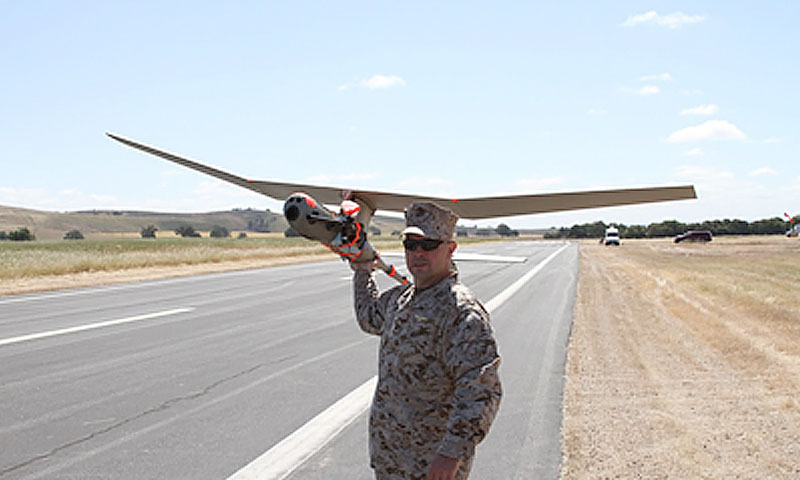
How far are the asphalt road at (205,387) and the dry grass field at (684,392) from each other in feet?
1.21

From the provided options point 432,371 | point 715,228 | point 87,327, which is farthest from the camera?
point 715,228

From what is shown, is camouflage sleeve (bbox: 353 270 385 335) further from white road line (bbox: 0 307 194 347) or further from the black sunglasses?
white road line (bbox: 0 307 194 347)

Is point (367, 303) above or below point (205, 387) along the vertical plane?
above

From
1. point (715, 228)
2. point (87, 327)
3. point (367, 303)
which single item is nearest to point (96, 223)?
point (715, 228)

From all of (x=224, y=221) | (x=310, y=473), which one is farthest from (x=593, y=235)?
(x=310, y=473)

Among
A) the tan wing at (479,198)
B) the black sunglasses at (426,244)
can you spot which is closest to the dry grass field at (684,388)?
the tan wing at (479,198)

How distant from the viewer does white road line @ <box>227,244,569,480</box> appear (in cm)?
444

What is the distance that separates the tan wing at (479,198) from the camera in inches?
123

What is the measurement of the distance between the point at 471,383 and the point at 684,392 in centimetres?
545

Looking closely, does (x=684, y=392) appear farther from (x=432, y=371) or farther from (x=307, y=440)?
(x=432, y=371)

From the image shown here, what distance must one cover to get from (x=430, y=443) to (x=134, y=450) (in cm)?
330

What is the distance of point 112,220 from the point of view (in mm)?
162625

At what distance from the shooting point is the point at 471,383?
2.36m

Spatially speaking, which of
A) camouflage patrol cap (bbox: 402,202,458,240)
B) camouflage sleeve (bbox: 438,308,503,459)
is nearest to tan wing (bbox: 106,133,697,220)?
camouflage patrol cap (bbox: 402,202,458,240)
